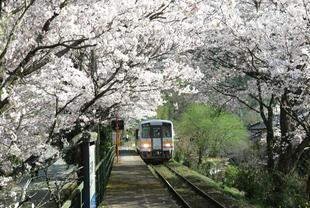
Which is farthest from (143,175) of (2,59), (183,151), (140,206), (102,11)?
(2,59)

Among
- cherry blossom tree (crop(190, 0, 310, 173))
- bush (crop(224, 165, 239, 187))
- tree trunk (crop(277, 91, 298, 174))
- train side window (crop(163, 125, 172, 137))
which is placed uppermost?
cherry blossom tree (crop(190, 0, 310, 173))

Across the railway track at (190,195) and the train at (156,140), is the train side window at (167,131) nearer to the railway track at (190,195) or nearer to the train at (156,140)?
the train at (156,140)

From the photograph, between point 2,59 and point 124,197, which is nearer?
point 2,59

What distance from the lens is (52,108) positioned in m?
9.40

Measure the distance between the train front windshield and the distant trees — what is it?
2.36 meters

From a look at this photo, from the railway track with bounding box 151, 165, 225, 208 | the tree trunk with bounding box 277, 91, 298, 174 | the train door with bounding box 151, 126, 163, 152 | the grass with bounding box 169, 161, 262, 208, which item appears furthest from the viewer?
the train door with bounding box 151, 126, 163, 152

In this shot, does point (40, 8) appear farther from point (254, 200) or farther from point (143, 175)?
point (143, 175)

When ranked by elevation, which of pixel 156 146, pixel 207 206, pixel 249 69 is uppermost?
pixel 249 69

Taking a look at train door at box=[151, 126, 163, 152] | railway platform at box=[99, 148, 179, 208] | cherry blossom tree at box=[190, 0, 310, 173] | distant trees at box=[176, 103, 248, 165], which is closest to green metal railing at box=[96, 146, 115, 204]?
railway platform at box=[99, 148, 179, 208]

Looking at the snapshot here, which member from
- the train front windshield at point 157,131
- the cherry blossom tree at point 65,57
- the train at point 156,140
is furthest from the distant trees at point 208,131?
the cherry blossom tree at point 65,57

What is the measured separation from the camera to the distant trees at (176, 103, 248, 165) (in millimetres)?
31750

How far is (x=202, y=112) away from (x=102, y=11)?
32.3m

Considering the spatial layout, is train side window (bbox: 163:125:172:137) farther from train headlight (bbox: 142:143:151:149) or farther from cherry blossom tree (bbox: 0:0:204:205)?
cherry blossom tree (bbox: 0:0:204:205)

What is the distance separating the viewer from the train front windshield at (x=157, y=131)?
98.7 ft
